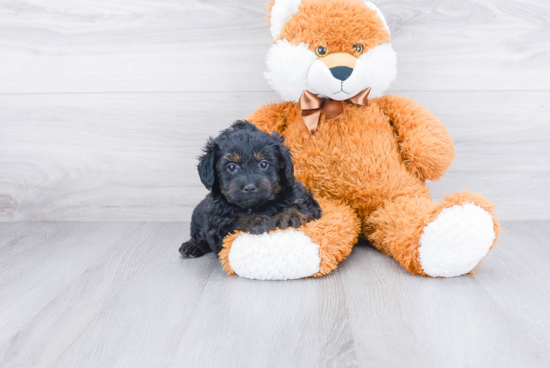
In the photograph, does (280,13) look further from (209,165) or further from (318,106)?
(209,165)

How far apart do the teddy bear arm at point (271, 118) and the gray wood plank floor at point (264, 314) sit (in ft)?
1.48

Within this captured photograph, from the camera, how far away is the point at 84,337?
3.12ft

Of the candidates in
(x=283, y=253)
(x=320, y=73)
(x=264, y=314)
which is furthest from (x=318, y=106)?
(x=264, y=314)

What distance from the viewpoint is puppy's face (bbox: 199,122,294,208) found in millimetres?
1189

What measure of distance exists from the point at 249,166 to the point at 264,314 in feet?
1.26

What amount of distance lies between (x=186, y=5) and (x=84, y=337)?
1.24 meters

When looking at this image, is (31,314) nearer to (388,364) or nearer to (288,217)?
(288,217)

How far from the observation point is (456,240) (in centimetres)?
115

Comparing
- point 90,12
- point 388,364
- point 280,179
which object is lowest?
point 388,364

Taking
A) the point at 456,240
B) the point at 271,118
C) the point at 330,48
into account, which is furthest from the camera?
the point at 271,118

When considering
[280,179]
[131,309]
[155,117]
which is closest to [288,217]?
[280,179]

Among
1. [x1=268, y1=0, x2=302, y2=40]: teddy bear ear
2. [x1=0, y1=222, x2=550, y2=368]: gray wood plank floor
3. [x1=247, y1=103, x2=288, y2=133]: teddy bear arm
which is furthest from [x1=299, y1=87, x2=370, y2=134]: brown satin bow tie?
[x1=0, y1=222, x2=550, y2=368]: gray wood plank floor

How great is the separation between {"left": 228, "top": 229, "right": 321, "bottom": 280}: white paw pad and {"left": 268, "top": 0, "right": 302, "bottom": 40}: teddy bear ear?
25.5 inches

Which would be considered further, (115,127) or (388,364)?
(115,127)
